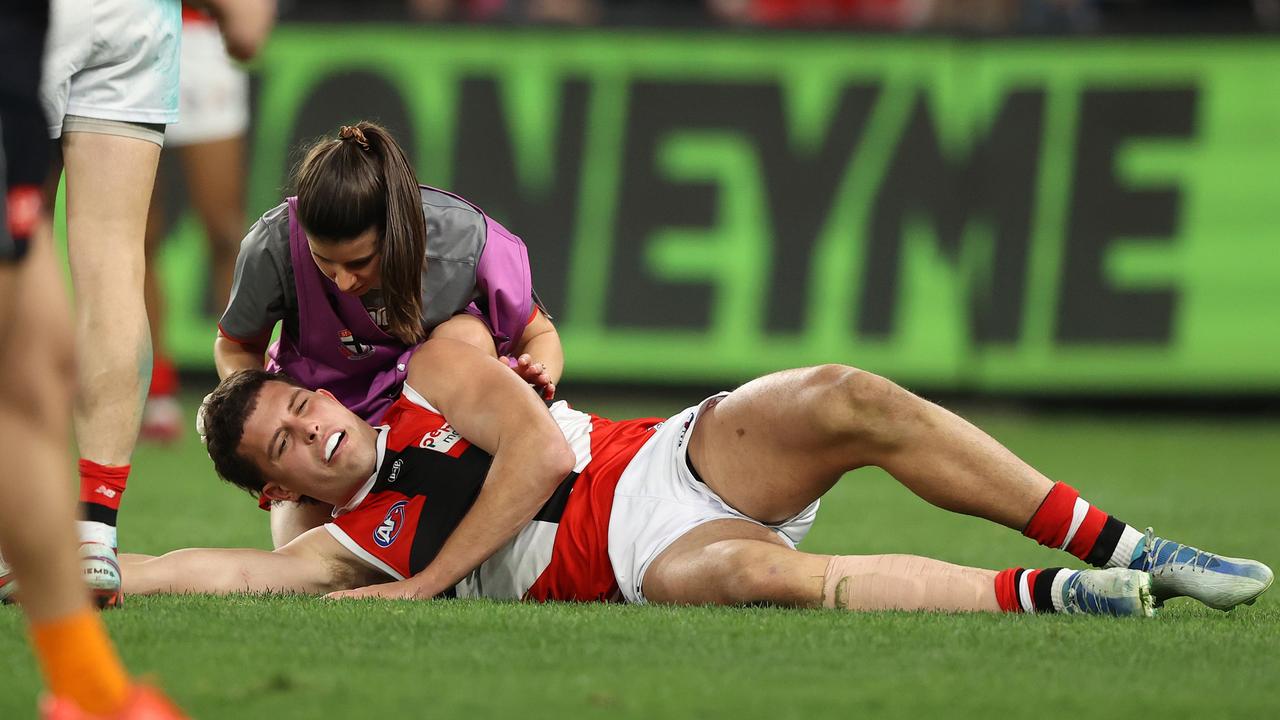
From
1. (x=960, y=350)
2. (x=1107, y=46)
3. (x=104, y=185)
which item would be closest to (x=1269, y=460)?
(x=960, y=350)

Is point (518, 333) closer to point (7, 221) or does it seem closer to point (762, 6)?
point (7, 221)

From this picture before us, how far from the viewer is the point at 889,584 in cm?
329

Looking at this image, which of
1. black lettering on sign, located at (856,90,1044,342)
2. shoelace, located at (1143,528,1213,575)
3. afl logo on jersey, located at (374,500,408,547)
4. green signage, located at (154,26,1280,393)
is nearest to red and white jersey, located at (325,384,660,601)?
afl logo on jersey, located at (374,500,408,547)

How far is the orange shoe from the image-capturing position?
2107 mm

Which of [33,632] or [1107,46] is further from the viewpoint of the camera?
[1107,46]

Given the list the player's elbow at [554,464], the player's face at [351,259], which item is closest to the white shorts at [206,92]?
the player's face at [351,259]

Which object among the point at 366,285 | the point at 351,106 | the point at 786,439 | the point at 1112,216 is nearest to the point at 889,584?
the point at 786,439

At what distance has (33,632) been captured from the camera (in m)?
2.17

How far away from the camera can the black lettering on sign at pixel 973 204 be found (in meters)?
8.02

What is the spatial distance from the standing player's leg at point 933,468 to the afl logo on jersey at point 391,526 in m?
0.73

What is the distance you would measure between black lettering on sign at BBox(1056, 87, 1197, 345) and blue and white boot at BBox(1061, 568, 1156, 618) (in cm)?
492

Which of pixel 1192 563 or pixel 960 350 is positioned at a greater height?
pixel 1192 563

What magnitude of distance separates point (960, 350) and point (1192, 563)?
476 cm

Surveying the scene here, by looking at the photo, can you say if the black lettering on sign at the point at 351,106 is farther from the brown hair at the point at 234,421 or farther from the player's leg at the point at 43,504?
the player's leg at the point at 43,504
